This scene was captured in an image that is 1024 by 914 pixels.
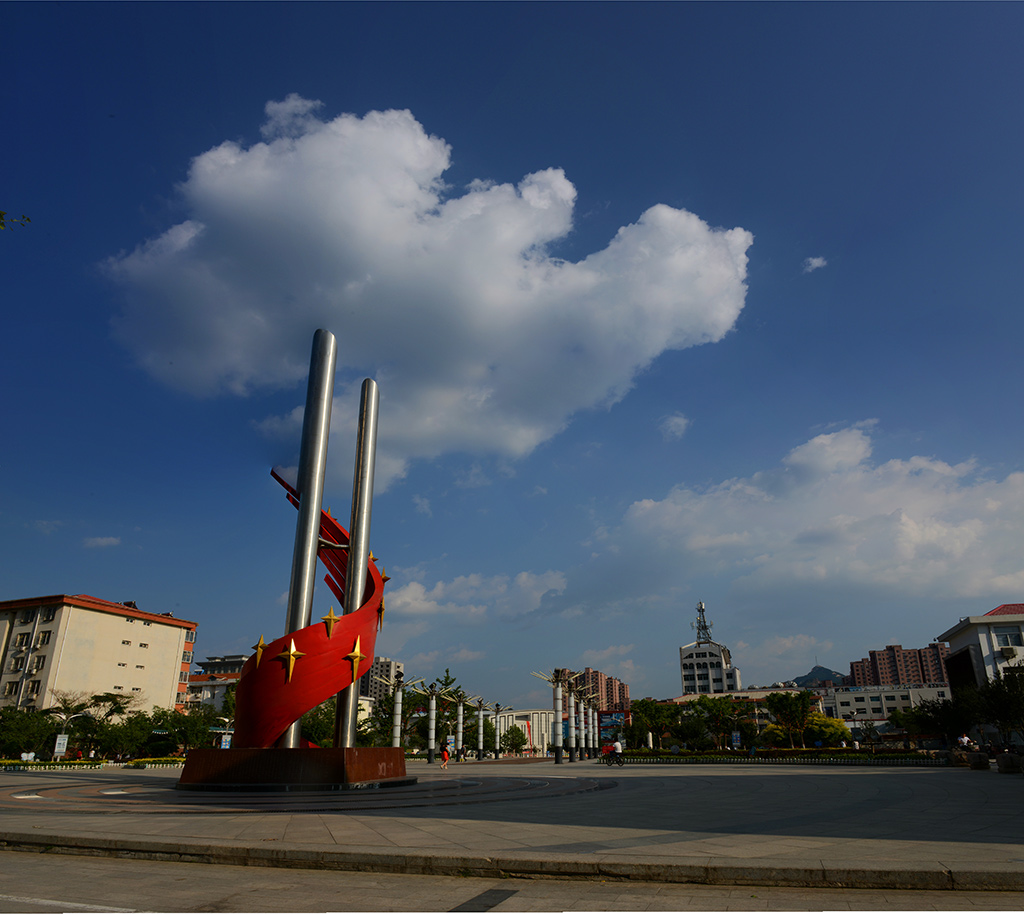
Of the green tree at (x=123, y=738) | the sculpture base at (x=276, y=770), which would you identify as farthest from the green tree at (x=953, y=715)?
the green tree at (x=123, y=738)

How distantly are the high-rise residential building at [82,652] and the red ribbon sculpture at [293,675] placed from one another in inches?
2113

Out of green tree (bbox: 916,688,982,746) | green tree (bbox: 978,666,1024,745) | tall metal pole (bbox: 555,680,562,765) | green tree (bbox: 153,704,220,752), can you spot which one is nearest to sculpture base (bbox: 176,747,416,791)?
tall metal pole (bbox: 555,680,562,765)

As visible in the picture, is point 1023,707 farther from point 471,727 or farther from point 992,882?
point 471,727

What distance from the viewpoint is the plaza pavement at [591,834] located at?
277 inches

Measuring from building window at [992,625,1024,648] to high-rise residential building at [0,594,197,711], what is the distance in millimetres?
82794

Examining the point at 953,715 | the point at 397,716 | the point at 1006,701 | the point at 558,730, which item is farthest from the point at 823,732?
the point at 397,716

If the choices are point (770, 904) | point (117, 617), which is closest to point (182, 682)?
point (117, 617)

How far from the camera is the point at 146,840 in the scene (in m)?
8.98

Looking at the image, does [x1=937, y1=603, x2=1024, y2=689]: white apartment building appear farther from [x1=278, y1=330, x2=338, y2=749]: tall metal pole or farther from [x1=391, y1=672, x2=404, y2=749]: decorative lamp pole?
[x1=278, y1=330, x2=338, y2=749]: tall metal pole

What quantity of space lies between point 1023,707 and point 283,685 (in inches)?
1290

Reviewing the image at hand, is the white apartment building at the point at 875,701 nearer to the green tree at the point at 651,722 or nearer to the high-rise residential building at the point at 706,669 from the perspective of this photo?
the high-rise residential building at the point at 706,669

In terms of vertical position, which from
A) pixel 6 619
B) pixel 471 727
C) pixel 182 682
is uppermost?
pixel 6 619

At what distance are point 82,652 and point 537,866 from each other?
247 feet

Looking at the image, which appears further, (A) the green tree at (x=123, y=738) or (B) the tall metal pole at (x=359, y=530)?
(A) the green tree at (x=123, y=738)
